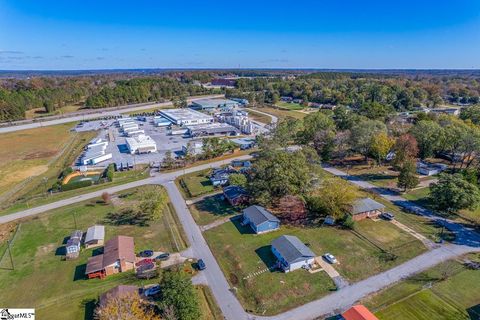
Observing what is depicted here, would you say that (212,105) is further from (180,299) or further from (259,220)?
(180,299)

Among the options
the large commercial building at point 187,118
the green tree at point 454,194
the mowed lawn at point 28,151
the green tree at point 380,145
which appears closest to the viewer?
the green tree at point 454,194

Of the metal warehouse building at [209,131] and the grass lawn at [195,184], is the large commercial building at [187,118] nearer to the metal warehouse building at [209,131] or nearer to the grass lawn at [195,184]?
the metal warehouse building at [209,131]

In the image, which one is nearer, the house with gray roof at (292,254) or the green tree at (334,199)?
the house with gray roof at (292,254)

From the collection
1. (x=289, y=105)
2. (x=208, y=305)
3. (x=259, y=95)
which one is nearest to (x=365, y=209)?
(x=208, y=305)

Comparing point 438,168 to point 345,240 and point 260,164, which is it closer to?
point 345,240

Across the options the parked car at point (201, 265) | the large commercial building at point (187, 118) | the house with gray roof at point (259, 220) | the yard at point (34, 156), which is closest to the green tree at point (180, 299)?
the parked car at point (201, 265)

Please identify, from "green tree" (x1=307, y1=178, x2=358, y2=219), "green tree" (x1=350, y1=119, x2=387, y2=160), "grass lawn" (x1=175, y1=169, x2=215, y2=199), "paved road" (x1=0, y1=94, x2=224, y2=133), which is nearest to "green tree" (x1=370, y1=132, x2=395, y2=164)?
"green tree" (x1=350, y1=119, x2=387, y2=160)

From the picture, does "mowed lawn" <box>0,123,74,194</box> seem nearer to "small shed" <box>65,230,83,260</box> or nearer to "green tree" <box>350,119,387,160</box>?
"small shed" <box>65,230,83,260</box>
